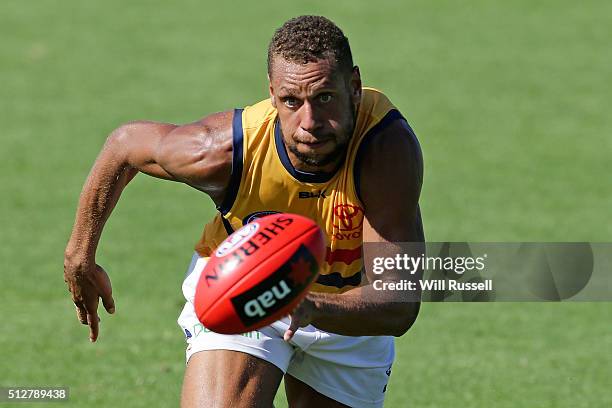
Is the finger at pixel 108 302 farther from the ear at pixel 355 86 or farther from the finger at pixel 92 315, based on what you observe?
the ear at pixel 355 86

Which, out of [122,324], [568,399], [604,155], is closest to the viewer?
[568,399]

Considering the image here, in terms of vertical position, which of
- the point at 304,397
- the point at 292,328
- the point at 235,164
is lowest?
the point at 304,397

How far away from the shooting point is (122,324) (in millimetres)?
11008

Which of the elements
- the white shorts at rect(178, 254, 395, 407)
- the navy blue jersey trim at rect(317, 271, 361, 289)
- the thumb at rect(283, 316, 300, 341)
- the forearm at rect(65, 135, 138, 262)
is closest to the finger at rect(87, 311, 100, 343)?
the forearm at rect(65, 135, 138, 262)

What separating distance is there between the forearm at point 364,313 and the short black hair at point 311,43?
1.11 m

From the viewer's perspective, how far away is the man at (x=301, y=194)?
621 centimetres

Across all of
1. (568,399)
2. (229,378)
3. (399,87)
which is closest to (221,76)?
(399,87)

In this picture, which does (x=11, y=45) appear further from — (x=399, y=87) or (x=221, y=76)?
(x=399, y=87)

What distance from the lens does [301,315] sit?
5.60 m

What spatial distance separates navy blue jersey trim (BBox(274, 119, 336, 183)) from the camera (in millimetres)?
6590

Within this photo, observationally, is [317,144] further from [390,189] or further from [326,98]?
[390,189]

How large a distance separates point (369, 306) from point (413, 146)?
901 mm

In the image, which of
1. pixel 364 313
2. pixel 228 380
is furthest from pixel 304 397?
pixel 364 313

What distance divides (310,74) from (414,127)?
11.5m
